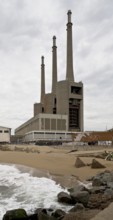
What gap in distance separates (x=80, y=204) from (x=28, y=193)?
355 centimetres

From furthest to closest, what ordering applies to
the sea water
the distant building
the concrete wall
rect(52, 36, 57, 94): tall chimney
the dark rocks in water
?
rect(52, 36, 57, 94): tall chimney → the concrete wall → the distant building → the dark rocks in water → the sea water

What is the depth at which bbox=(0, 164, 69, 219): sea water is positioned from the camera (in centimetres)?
1024

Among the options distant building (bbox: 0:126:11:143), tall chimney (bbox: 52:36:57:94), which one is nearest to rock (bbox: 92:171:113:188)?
distant building (bbox: 0:126:11:143)

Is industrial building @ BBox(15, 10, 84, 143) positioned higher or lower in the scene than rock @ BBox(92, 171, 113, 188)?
higher

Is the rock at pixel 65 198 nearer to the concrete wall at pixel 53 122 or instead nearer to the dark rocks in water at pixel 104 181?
the dark rocks in water at pixel 104 181

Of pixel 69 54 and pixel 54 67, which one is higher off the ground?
pixel 69 54

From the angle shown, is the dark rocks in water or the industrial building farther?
the industrial building

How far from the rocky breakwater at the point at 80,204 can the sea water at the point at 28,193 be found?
0.50 m

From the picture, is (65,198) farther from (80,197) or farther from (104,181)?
(104,181)

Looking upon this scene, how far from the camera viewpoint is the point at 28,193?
12.5 meters

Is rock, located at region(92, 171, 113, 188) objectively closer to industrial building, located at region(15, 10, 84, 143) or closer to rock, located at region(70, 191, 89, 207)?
rock, located at region(70, 191, 89, 207)

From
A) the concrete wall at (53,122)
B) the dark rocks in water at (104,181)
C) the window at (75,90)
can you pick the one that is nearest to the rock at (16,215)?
the dark rocks in water at (104,181)

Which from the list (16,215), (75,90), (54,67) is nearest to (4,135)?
(75,90)

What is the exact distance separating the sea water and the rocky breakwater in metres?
0.50
